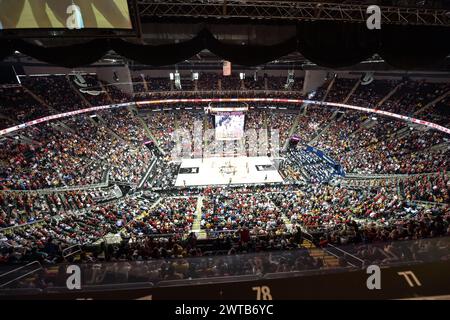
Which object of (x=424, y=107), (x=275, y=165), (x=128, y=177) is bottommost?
(x=128, y=177)

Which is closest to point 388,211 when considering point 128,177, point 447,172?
point 447,172

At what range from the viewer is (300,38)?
6.25 metres

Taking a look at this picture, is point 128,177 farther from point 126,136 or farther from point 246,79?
point 246,79

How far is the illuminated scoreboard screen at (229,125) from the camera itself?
29.3 metres

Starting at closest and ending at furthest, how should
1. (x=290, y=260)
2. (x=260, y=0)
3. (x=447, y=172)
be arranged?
(x=290, y=260)
(x=260, y=0)
(x=447, y=172)

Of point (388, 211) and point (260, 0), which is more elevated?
point (260, 0)

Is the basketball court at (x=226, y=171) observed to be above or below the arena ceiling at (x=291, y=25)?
above

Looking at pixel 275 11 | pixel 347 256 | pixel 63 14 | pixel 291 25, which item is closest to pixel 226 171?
pixel 291 25

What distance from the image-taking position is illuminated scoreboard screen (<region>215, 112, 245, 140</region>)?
29.3 meters

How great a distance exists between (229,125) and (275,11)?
23384 millimetres

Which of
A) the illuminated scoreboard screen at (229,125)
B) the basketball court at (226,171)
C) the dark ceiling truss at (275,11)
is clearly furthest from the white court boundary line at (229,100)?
the dark ceiling truss at (275,11)

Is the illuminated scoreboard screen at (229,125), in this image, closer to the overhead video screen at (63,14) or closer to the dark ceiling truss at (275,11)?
the dark ceiling truss at (275,11)

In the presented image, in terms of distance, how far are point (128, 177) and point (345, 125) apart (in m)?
22.2

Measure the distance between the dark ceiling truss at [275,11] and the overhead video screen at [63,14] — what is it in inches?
28.5
